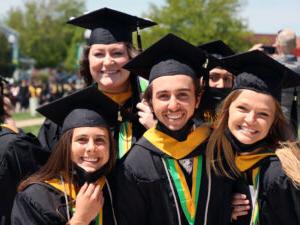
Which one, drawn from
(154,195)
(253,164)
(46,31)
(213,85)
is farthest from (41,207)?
(46,31)

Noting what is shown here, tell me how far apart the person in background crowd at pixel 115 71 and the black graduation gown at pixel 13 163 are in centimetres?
38

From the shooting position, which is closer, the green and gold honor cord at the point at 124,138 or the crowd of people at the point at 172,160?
the crowd of people at the point at 172,160

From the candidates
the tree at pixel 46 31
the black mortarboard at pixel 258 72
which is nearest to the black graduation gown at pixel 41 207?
the black mortarboard at pixel 258 72

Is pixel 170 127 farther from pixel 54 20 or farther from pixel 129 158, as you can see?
pixel 54 20

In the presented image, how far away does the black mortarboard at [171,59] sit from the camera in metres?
3.55

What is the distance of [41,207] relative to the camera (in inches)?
130

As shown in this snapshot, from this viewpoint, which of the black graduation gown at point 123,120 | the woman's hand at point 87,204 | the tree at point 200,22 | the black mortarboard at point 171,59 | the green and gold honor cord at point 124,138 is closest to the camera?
the woman's hand at point 87,204

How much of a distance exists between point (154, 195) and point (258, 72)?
3.50ft

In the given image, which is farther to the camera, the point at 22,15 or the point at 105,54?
the point at 22,15

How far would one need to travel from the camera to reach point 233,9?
2830 cm

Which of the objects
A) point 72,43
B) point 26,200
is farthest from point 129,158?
point 72,43

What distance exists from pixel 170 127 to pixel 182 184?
363 mm

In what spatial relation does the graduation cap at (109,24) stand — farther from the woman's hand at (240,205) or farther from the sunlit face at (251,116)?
the woman's hand at (240,205)

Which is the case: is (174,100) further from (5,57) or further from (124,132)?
(5,57)
